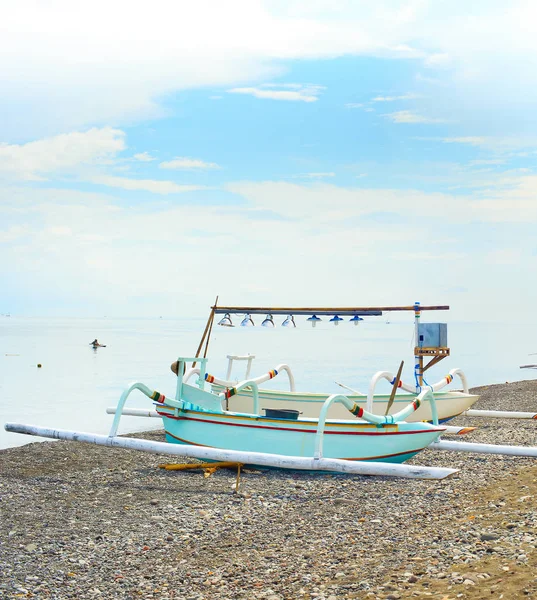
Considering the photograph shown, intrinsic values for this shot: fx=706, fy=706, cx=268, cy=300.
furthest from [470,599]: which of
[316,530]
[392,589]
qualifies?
[316,530]

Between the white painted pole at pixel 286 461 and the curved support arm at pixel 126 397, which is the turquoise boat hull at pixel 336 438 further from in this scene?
the curved support arm at pixel 126 397

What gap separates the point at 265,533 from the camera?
851 centimetres

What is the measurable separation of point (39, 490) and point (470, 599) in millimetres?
7469

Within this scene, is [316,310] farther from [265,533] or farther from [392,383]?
[265,533]

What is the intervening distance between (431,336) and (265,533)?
10208 millimetres

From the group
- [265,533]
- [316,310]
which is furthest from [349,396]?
[265,533]

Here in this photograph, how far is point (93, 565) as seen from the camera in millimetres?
7441

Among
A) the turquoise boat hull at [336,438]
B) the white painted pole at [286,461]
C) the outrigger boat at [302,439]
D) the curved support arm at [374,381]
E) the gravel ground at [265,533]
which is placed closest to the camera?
the gravel ground at [265,533]

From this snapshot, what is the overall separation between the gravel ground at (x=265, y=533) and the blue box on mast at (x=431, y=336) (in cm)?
507

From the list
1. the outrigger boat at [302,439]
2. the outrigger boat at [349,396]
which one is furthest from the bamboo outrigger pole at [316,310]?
the outrigger boat at [302,439]

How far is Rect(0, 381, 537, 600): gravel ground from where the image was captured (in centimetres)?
660

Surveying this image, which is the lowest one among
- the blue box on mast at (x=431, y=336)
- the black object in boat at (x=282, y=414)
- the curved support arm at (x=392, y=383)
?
the black object in boat at (x=282, y=414)

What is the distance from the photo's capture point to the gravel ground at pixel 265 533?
6.60 metres

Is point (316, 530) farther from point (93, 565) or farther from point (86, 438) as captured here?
point (86, 438)
